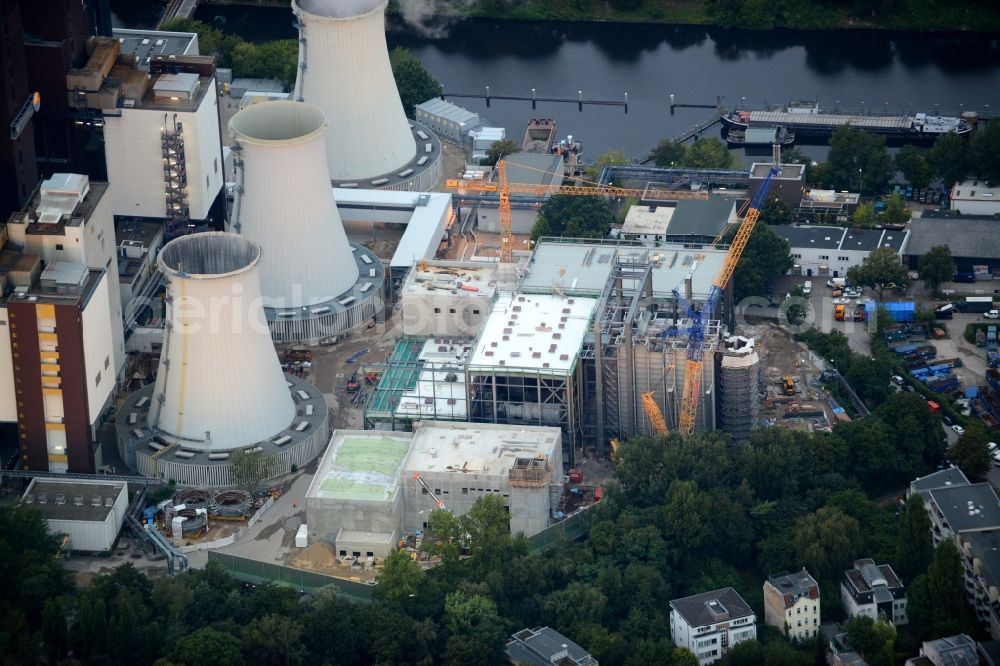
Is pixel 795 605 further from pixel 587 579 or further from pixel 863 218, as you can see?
pixel 863 218

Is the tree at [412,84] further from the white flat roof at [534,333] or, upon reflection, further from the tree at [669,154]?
the white flat roof at [534,333]

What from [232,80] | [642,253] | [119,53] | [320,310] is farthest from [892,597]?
[232,80]

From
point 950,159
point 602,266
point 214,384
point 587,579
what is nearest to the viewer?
point 587,579

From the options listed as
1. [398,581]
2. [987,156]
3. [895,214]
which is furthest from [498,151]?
[398,581]

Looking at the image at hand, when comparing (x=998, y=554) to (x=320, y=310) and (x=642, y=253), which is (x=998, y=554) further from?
(x=320, y=310)

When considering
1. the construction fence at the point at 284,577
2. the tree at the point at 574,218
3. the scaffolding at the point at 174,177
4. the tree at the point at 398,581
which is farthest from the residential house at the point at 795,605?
the scaffolding at the point at 174,177
